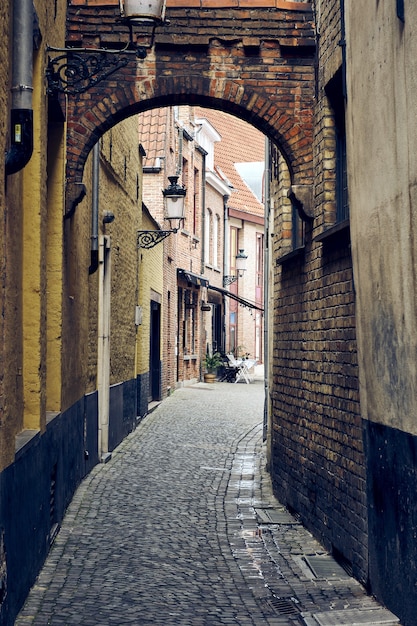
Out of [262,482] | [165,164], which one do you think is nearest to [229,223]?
[165,164]

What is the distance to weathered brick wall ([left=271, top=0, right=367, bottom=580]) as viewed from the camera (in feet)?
23.1

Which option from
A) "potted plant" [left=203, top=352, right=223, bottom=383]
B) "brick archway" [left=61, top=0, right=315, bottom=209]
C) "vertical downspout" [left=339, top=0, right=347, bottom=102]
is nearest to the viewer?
"vertical downspout" [left=339, top=0, right=347, bottom=102]

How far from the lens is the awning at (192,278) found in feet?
87.9

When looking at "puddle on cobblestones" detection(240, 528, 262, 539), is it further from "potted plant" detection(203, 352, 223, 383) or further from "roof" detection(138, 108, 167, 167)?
"potted plant" detection(203, 352, 223, 383)

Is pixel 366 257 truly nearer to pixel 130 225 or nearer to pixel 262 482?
pixel 262 482

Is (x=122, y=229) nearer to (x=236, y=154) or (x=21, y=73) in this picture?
(x=21, y=73)

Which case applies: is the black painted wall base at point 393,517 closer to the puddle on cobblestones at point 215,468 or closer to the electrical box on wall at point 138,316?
the puddle on cobblestones at point 215,468

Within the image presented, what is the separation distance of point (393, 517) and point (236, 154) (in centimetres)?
3647

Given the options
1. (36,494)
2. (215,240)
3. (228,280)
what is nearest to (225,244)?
(215,240)

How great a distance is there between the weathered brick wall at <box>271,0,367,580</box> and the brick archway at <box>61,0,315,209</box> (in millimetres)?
328

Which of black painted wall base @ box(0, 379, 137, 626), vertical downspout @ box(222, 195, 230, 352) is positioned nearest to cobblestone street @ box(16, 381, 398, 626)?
black painted wall base @ box(0, 379, 137, 626)

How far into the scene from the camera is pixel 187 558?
7.46 metres

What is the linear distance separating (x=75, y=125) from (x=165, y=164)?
47.9 feet

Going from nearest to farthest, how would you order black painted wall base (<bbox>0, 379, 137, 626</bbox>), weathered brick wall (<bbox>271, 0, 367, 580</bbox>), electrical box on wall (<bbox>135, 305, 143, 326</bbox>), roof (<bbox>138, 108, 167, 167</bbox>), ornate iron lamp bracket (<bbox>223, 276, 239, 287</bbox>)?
black painted wall base (<bbox>0, 379, 137, 626</bbox>) < weathered brick wall (<bbox>271, 0, 367, 580</bbox>) < electrical box on wall (<bbox>135, 305, 143, 326</bbox>) < roof (<bbox>138, 108, 167, 167</bbox>) < ornate iron lamp bracket (<bbox>223, 276, 239, 287</bbox>)
